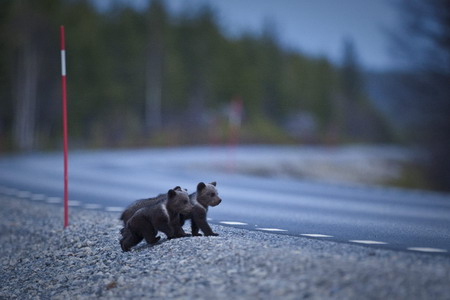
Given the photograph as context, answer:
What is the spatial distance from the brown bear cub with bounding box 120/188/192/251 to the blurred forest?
3113 centimetres

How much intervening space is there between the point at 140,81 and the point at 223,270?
52.6 meters

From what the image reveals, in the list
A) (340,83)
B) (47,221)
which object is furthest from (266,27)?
(47,221)

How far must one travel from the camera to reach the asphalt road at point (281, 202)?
824 cm

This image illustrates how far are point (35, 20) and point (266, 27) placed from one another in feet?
153

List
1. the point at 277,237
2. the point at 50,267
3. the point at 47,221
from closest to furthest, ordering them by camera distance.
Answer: the point at 277,237 → the point at 50,267 → the point at 47,221

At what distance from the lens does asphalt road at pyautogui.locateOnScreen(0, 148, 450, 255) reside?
8242 mm

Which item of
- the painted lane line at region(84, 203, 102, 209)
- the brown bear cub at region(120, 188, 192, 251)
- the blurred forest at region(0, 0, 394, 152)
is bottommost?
the painted lane line at region(84, 203, 102, 209)

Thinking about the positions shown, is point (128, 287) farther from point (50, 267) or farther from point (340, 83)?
point (340, 83)

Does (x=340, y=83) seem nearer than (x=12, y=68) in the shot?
No

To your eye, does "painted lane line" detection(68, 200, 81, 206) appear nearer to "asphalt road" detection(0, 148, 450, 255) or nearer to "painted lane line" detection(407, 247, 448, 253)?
"asphalt road" detection(0, 148, 450, 255)

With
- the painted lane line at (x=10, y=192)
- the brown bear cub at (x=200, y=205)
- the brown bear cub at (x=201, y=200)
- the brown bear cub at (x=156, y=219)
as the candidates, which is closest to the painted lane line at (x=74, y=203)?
the painted lane line at (x=10, y=192)

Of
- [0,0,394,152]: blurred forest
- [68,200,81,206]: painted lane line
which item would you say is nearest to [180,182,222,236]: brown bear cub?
[68,200,81,206]: painted lane line

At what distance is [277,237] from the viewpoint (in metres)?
7.39

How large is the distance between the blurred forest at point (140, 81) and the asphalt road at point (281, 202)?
17.9m
